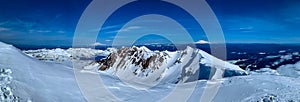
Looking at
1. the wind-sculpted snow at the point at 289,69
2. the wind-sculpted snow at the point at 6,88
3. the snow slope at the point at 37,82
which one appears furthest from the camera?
the wind-sculpted snow at the point at 289,69

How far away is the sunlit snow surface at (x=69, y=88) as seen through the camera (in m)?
11.1

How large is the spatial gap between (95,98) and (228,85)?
325 inches

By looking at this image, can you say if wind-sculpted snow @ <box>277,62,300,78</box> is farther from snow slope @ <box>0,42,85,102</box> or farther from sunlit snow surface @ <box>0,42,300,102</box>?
snow slope @ <box>0,42,85,102</box>

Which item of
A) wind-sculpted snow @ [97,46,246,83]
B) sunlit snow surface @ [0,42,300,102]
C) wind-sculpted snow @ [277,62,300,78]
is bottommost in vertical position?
wind-sculpted snow @ [97,46,246,83]

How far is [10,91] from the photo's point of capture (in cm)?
953

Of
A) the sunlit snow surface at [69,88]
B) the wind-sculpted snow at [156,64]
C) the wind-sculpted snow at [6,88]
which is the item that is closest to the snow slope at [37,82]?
the sunlit snow surface at [69,88]

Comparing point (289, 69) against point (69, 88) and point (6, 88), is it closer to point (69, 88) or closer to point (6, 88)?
point (69, 88)

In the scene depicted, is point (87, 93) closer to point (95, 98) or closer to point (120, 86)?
point (95, 98)

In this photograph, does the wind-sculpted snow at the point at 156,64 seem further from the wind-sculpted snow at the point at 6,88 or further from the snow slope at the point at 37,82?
the wind-sculpted snow at the point at 6,88

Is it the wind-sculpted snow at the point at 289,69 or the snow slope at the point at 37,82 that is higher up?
the snow slope at the point at 37,82

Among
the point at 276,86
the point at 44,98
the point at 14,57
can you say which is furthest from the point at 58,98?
the point at 276,86

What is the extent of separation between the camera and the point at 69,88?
1330cm

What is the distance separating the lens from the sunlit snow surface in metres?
11.1

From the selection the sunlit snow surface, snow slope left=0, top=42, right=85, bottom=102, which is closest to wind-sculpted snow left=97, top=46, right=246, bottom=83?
the sunlit snow surface
